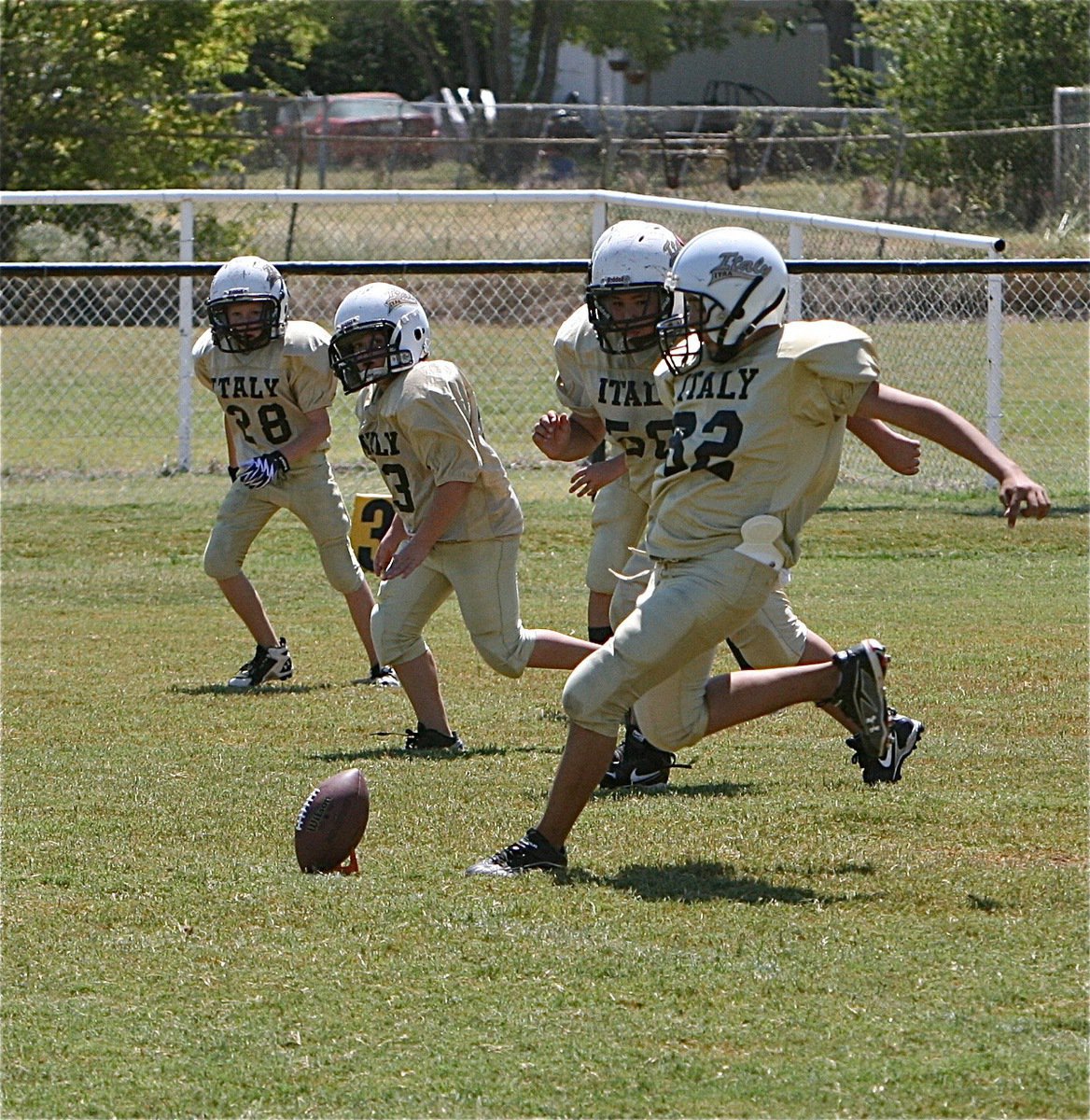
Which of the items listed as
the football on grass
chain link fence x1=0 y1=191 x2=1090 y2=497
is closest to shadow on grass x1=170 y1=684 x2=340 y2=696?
the football on grass

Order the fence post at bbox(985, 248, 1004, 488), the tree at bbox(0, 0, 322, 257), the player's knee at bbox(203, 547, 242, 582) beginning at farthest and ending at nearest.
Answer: the tree at bbox(0, 0, 322, 257) < the fence post at bbox(985, 248, 1004, 488) < the player's knee at bbox(203, 547, 242, 582)

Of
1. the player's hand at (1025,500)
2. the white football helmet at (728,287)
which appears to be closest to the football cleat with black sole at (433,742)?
the white football helmet at (728,287)

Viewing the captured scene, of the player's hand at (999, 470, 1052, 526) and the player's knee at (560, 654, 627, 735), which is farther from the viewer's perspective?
the player's knee at (560, 654, 627, 735)

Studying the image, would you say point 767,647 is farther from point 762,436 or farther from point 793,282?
point 793,282

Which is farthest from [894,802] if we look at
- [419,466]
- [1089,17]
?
[1089,17]

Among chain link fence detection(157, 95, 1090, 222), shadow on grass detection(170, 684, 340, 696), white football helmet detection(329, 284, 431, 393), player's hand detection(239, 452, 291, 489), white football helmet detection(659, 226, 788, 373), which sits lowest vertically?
shadow on grass detection(170, 684, 340, 696)

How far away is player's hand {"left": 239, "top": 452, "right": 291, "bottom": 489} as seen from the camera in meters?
8.44

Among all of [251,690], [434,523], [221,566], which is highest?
[434,523]

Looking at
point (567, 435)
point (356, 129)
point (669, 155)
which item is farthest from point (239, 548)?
point (356, 129)

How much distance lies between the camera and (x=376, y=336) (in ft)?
22.5

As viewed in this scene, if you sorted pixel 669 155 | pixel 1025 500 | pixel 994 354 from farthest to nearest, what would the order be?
1. pixel 669 155
2. pixel 994 354
3. pixel 1025 500

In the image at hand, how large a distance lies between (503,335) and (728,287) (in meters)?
14.9

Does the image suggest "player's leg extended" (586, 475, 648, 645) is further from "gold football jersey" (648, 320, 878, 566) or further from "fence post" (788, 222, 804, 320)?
"fence post" (788, 222, 804, 320)

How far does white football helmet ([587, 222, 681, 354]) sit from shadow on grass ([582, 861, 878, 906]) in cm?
187
